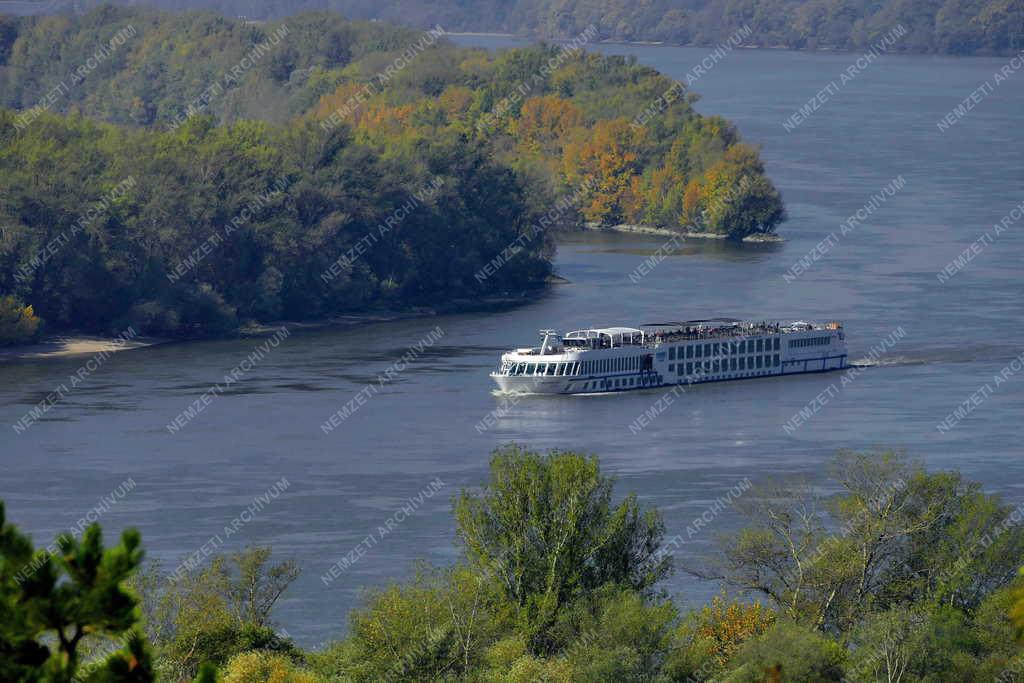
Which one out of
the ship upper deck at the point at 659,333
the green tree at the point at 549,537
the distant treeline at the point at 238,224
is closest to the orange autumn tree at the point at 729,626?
the green tree at the point at 549,537

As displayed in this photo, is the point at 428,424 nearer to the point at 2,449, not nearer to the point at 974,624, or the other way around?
the point at 2,449

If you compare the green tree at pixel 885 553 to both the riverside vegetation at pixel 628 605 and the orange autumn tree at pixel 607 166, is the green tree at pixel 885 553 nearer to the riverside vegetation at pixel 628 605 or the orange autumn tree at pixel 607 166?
the riverside vegetation at pixel 628 605

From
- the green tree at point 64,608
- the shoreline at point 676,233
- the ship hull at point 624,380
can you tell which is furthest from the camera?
the shoreline at point 676,233

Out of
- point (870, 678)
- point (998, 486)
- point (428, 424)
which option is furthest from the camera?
point (428, 424)

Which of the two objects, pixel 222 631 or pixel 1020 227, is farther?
pixel 1020 227

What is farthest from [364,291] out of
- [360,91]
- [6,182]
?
[360,91]

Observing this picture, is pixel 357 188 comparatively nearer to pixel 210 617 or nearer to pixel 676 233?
pixel 676 233

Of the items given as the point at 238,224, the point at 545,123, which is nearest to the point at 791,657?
the point at 238,224
